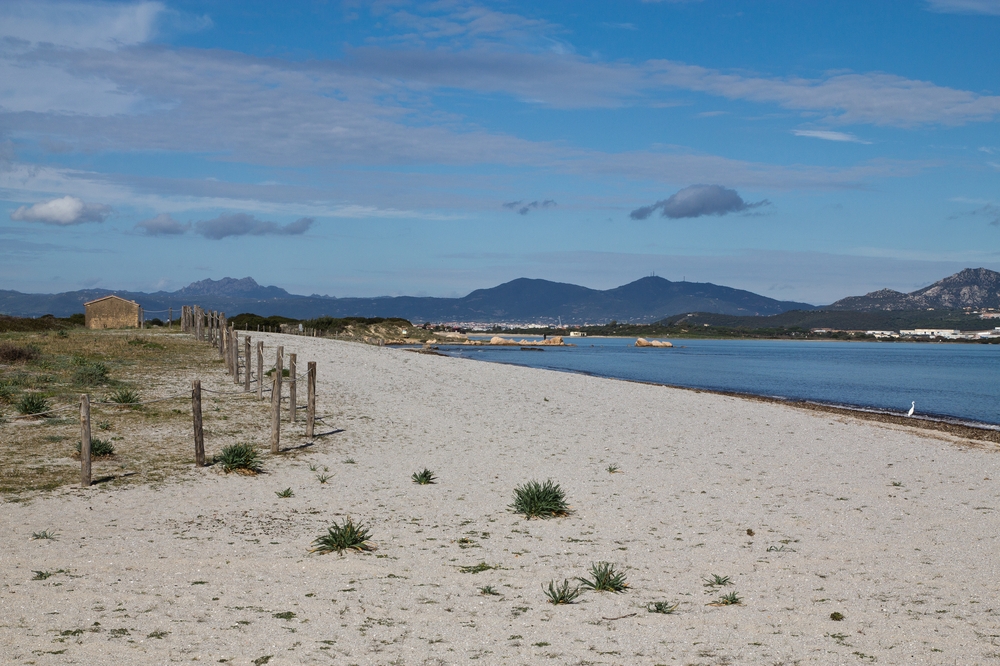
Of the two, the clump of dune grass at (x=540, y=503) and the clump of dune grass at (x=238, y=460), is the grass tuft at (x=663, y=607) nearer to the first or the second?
the clump of dune grass at (x=540, y=503)

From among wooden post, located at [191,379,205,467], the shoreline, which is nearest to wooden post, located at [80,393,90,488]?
wooden post, located at [191,379,205,467]

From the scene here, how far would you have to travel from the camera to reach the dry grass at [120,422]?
44.5 feet

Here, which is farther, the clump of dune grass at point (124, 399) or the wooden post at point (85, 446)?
the clump of dune grass at point (124, 399)

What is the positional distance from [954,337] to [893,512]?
670 feet

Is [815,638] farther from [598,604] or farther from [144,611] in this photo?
[144,611]

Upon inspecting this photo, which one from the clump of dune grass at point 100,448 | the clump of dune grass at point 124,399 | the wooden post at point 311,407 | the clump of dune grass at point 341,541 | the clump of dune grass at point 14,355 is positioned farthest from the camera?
the clump of dune grass at point 14,355

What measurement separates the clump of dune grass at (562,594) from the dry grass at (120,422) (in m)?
8.12

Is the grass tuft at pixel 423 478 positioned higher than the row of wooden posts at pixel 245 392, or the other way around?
the row of wooden posts at pixel 245 392

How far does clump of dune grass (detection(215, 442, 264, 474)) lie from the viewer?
46.3 feet

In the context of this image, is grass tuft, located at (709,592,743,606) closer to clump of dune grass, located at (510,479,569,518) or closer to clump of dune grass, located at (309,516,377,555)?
clump of dune grass, located at (510,479,569,518)

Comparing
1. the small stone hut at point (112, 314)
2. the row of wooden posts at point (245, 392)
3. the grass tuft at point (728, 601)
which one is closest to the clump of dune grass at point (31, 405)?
the row of wooden posts at point (245, 392)

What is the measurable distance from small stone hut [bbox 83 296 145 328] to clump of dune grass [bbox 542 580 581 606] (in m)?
52.4

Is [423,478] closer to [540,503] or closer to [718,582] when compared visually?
[540,503]

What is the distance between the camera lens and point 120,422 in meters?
17.3
